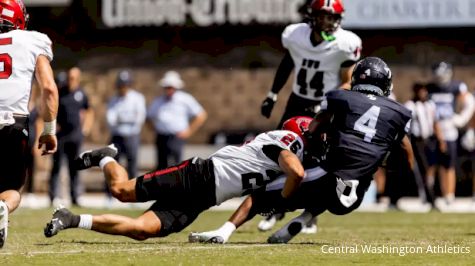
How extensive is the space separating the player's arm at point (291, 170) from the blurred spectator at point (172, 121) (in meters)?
8.46

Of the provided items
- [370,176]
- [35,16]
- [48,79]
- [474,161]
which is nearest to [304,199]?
[370,176]

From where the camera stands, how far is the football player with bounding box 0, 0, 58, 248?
8.02 meters

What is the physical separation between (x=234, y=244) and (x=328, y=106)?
3.79 feet

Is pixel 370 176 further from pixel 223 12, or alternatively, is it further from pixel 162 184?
pixel 223 12

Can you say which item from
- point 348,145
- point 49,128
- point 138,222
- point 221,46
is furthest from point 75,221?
point 221,46

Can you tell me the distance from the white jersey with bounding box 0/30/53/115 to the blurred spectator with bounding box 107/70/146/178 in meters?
8.59

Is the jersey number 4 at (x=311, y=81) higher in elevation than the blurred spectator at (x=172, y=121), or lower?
higher

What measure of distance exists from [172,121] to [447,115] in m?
3.73

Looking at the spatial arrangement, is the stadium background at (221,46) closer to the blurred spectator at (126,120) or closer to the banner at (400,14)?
the banner at (400,14)

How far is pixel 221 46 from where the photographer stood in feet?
70.2

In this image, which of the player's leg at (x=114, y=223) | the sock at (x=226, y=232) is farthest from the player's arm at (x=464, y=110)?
the player's leg at (x=114, y=223)

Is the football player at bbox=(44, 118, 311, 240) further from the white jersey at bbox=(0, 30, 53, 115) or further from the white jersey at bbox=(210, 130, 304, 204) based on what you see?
the white jersey at bbox=(0, 30, 53, 115)

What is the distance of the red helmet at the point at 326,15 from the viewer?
34.6ft

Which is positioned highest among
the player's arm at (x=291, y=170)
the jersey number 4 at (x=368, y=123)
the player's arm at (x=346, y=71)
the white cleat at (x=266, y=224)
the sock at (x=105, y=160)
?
the jersey number 4 at (x=368, y=123)
